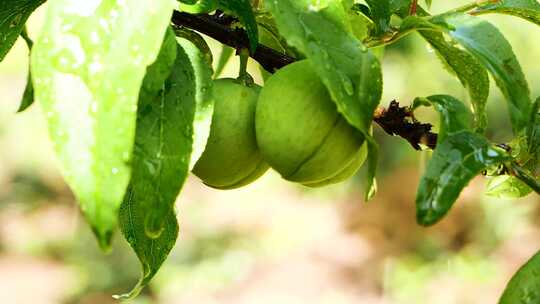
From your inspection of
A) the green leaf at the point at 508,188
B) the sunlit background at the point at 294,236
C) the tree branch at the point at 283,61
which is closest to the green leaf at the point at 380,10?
the tree branch at the point at 283,61

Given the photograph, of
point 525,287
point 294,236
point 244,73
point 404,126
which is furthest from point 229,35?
point 294,236

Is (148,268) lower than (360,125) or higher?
lower

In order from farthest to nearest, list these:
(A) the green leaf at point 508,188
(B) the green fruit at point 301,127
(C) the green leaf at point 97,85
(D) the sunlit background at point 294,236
Answer: (D) the sunlit background at point 294,236 < (A) the green leaf at point 508,188 < (B) the green fruit at point 301,127 < (C) the green leaf at point 97,85

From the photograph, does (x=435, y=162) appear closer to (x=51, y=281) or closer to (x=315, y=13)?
(x=315, y=13)

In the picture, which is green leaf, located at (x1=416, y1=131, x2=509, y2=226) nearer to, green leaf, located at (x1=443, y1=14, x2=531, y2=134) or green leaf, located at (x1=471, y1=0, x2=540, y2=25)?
green leaf, located at (x1=443, y1=14, x2=531, y2=134)

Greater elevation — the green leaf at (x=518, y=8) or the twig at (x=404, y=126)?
the green leaf at (x=518, y=8)

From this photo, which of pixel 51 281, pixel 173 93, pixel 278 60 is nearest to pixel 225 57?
pixel 278 60

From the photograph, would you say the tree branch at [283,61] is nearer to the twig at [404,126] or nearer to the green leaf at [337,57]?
the twig at [404,126]

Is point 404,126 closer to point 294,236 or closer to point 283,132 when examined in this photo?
point 283,132
